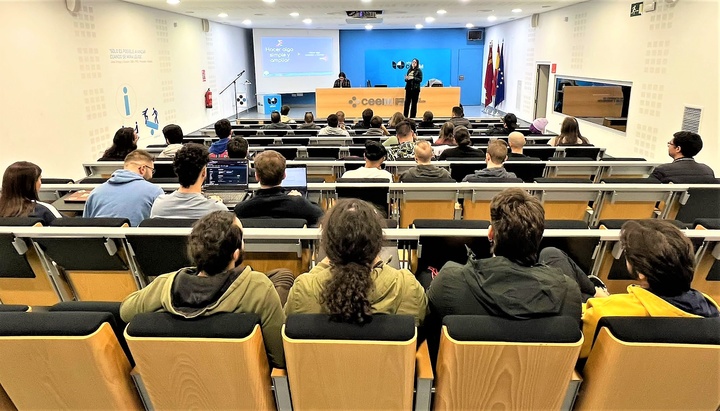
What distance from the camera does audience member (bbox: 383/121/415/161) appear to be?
16.6 feet

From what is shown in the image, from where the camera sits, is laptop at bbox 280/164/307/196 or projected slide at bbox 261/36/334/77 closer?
laptop at bbox 280/164/307/196

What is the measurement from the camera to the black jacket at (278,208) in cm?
271

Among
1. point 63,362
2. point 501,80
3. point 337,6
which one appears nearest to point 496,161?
point 63,362

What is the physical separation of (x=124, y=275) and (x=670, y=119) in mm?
7160

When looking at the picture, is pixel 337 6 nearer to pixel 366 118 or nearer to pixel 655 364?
A: pixel 366 118

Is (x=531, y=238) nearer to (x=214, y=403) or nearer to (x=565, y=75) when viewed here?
(x=214, y=403)

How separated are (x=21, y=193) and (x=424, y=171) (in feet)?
9.25

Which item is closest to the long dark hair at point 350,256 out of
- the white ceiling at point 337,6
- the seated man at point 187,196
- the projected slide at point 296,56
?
the seated man at point 187,196

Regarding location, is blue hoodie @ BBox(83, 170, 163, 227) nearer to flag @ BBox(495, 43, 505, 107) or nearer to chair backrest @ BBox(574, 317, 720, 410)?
chair backrest @ BBox(574, 317, 720, 410)

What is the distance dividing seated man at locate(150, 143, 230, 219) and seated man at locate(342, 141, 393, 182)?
1439mm

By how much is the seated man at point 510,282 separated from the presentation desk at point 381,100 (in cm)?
1115

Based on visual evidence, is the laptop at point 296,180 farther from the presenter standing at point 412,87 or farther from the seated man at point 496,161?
the presenter standing at point 412,87

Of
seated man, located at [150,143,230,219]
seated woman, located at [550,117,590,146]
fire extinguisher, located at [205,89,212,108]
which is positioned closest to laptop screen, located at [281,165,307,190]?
seated man, located at [150,143,230,219]

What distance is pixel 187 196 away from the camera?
8.87 feet
